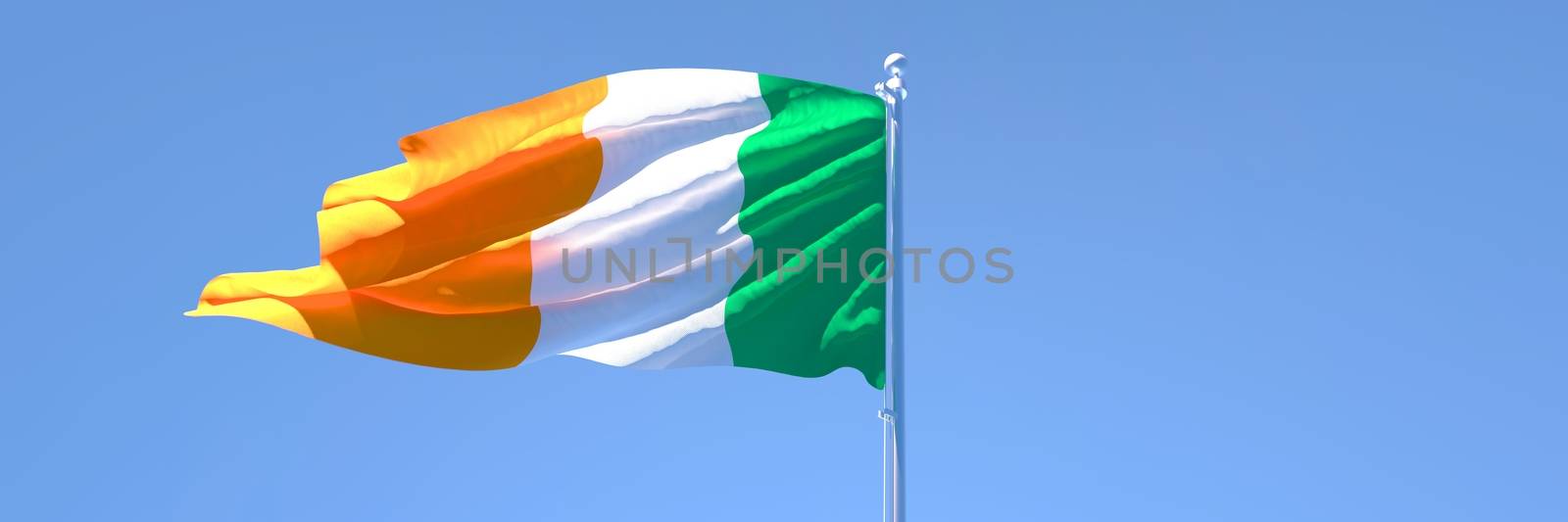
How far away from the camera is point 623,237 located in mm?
11734

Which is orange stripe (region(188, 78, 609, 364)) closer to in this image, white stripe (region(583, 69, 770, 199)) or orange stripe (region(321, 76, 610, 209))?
orange stripe (region(321, 76, 610, 209))

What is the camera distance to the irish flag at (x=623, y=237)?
432 inches

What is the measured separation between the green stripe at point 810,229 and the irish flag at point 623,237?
12 mm

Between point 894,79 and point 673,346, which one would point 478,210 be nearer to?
point 673,346

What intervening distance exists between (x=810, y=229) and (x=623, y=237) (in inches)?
61.4

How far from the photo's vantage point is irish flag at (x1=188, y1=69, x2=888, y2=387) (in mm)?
10977

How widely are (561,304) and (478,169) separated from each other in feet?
4.10

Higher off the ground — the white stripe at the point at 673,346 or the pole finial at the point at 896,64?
the pole finial at the point at 896,64

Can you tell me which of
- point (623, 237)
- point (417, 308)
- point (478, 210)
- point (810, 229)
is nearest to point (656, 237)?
point (623, 237)

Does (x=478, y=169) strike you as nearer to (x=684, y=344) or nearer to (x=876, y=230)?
(x=684, y=344)

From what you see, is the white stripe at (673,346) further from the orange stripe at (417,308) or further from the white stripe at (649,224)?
the orange stripe at (417,308)

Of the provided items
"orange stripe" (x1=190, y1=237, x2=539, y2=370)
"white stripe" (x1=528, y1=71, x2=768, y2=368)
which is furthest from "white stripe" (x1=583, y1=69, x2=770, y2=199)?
"orange stripe" (x1=190, y1=237, x2=539, y2=370)

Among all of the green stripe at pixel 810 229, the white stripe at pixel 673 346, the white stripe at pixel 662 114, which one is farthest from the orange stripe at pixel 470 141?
the white stripe at pixel 673 346

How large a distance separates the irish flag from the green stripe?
12 mm
